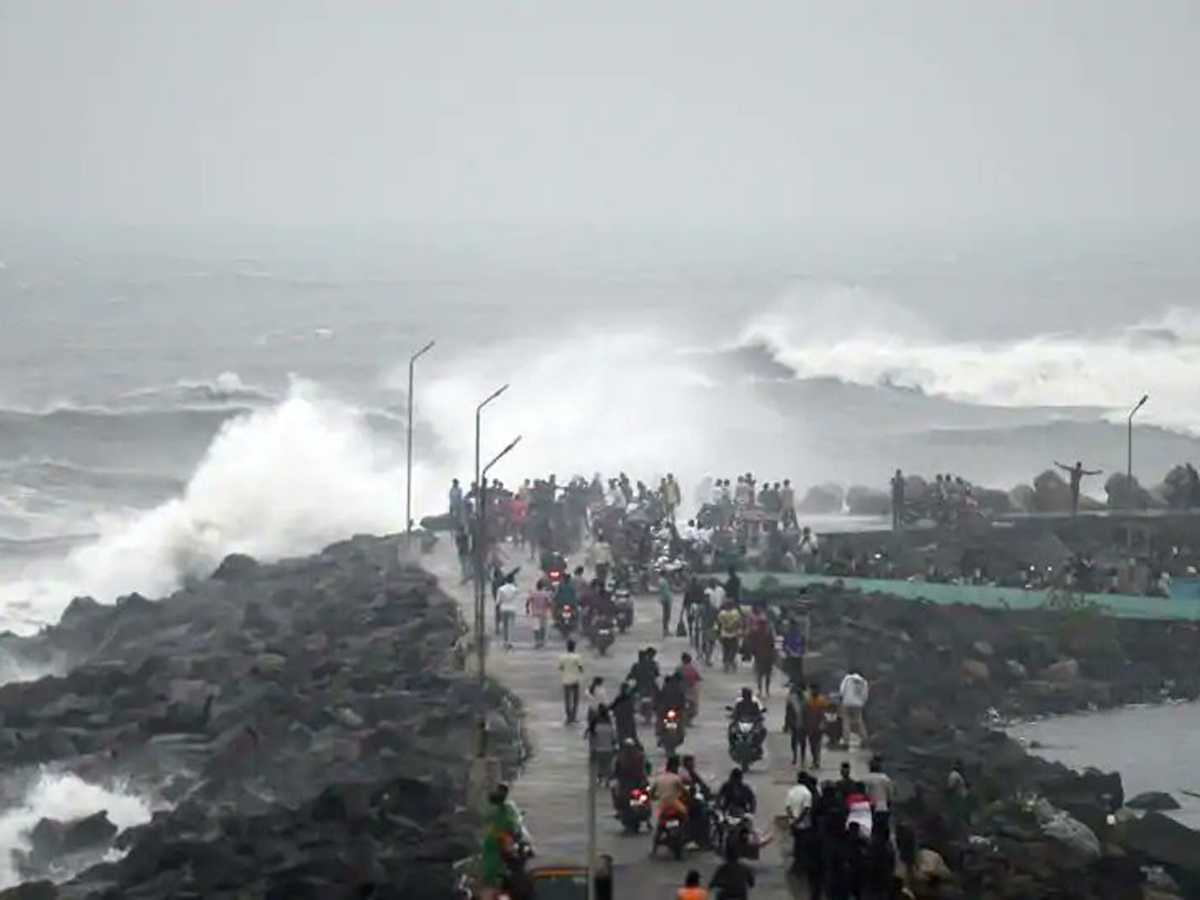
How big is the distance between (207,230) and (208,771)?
178961 millimetres

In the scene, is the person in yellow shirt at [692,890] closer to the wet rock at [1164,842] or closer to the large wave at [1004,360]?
the wet rock at [1164,842]

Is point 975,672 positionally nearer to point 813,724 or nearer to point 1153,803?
point 1153,803

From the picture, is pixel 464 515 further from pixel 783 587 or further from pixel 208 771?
pixel 208 771

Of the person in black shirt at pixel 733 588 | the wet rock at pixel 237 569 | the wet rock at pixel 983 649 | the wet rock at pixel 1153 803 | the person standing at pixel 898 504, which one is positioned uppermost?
the person standing at pixel 898 504

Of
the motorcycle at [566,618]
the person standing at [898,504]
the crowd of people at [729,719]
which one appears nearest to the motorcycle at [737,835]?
the crowd of people at [729,719]

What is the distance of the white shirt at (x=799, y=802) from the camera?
55.2 ft

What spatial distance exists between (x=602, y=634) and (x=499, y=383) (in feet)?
136

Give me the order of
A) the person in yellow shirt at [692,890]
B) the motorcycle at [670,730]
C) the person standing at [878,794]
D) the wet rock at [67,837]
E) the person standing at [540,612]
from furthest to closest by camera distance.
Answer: the person standing at [540,612]
the wet rock at [67,837]
the motorcycle at [670,730]
the person standing at [878,794]
the person in yellow shirt at [692,890]

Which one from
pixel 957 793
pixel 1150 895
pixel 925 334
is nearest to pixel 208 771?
pixel 957 793

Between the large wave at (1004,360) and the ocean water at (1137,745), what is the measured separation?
102 feet

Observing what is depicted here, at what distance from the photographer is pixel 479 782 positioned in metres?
18.3

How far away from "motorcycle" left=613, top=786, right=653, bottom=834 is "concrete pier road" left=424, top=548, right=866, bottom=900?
9cm

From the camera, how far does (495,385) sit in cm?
6353

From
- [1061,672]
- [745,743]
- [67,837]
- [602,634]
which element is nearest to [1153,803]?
[745,743]
